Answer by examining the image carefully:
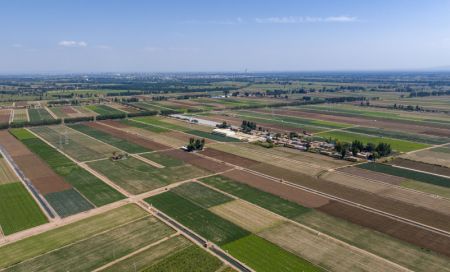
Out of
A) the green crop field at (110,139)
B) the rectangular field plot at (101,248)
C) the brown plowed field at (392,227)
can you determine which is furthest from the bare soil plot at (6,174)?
the brown plowed field at (392,227)

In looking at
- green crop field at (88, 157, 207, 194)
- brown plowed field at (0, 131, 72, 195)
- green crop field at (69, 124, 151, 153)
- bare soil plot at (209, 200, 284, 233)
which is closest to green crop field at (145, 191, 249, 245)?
bare soil plot at (209, 200, 284, 233)

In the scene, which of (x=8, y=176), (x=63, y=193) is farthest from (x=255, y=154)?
(x=8, y=176)

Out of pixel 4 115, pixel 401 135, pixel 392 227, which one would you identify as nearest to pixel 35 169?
pixel 392 227

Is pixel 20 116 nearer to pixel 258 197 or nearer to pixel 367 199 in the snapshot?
pixel 258 197

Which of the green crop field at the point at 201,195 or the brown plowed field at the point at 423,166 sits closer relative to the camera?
the green crop field at the point at 201,195

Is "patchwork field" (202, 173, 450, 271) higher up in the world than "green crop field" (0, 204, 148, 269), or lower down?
higher up

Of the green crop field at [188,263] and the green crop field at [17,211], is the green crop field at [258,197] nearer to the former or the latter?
the green crop field at [188,263]

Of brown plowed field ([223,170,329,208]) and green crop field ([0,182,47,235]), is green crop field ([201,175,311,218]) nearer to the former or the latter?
brown plowed field ([223,170,329,208])

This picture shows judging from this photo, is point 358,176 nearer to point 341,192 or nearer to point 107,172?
point 341,192
